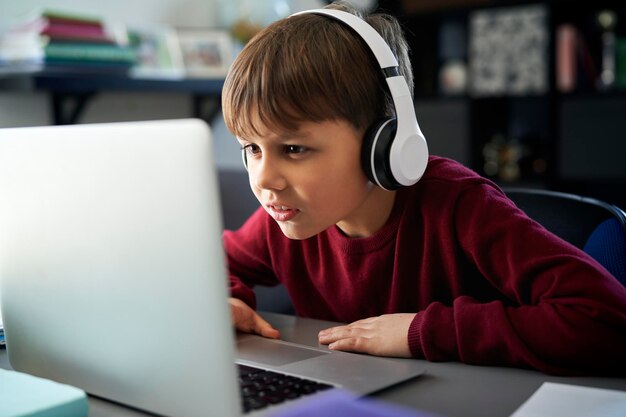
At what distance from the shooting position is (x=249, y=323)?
1004 mm

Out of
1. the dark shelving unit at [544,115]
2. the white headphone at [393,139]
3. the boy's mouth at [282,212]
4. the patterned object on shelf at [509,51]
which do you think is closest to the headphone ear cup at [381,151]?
the white headphone at [393,139]

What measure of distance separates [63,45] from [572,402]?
1746 mm

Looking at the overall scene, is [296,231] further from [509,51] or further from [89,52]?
[509,51]

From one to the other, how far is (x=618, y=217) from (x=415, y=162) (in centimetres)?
33

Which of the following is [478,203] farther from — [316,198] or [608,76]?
[608,76]

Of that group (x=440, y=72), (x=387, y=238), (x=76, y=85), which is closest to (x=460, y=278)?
(x=387, y=238)

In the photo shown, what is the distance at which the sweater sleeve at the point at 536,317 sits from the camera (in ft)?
2.63

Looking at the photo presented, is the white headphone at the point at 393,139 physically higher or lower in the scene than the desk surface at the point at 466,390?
higher

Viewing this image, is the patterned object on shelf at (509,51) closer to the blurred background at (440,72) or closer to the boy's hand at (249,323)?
the blurred background at (440,72)

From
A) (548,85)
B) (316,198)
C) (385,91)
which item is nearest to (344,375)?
(316,198)

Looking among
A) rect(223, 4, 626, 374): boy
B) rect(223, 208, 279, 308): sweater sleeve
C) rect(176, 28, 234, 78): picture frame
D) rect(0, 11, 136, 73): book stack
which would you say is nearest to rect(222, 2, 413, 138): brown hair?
rect(223, 4, 626, 374): boy

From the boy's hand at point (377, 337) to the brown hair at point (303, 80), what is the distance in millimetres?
262

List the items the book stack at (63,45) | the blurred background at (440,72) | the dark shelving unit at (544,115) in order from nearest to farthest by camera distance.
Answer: the book stack at (63,45) < the blurred background at (440,72) < the dark shelving unit at (544,115)

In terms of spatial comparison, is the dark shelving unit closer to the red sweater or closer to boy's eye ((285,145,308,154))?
the red sweater
